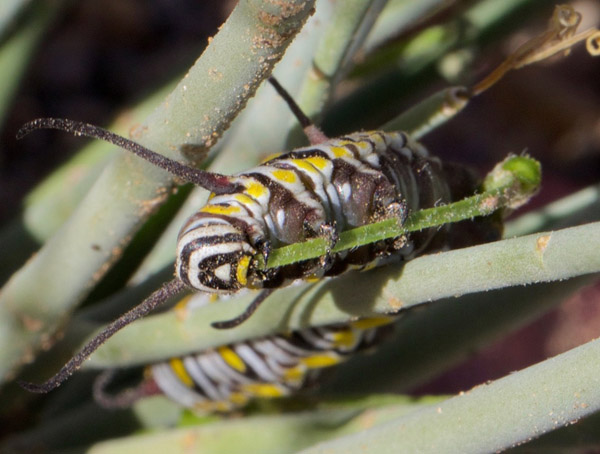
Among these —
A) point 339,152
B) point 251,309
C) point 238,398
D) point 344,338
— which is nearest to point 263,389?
point 238,398

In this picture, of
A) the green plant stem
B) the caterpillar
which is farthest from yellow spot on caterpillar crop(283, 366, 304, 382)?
the green plant stem

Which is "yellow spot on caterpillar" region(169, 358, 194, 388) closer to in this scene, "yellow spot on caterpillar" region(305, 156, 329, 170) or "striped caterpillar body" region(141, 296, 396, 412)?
"striped caterpillar body" region(141, 296, 396, 412)

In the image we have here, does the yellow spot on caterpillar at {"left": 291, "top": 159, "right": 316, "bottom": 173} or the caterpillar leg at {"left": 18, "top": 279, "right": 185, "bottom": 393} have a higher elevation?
the yellow spot on caterpillar at {"left": 291, "top": 159, "right": 316, "bottom": 173}

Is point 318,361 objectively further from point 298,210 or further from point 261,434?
point 298,210

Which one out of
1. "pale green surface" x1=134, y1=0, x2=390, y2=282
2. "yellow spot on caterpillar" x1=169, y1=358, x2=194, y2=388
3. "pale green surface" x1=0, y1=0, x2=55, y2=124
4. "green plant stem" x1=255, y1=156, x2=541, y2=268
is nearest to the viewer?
"green plant stem" x1=255, y1=156, x2=541, y2=268

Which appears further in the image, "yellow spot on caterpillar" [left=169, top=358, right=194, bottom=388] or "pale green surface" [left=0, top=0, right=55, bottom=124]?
"pale green surface" [left=0, top=0, right=55, bottom=124]

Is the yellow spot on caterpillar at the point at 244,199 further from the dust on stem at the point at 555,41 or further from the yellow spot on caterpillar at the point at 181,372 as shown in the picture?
the yellow spot on caterpillar at the point at 181,372
